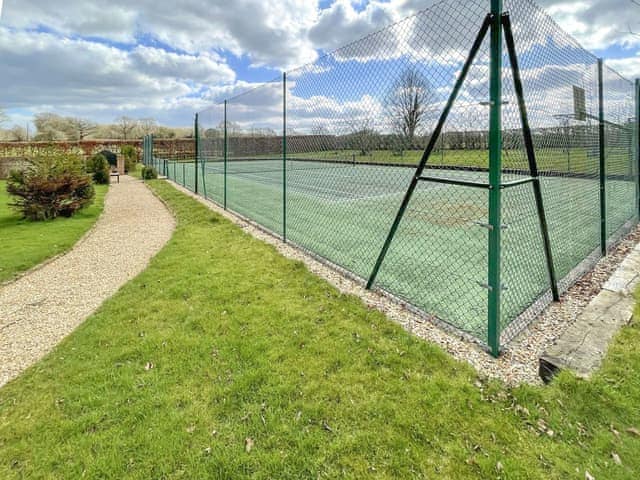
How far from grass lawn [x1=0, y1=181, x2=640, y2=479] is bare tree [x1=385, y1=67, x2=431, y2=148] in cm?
154

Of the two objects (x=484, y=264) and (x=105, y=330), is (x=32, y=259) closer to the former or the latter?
(x=105, y=330)

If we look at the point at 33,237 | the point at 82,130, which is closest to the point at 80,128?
the point at 82,130

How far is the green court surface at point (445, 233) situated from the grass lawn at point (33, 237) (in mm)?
3371

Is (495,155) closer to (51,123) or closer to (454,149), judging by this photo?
(454,149)

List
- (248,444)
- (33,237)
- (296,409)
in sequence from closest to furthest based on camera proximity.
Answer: (248,444)
(296,409)
(33,237)

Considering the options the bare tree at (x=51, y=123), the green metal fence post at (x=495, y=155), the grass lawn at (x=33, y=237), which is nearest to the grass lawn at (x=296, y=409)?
the green metal fence post at (x=495, y=155)

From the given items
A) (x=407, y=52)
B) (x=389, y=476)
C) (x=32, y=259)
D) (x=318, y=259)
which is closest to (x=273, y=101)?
(x=318, y=259)

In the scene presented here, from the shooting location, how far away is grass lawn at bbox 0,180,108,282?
5.36m

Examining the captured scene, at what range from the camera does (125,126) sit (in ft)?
152

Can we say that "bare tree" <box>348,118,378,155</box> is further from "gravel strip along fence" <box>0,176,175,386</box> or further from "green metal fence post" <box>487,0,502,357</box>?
"gravel strip along fence" <box>0,176,175,386</box>

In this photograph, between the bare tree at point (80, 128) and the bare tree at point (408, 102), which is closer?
the bare tree at point (408, 102)

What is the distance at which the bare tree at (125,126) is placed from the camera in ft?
147

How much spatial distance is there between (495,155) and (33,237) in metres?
7.66

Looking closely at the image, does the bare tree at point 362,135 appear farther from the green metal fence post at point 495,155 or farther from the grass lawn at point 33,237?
the grass lawn at point 33,237
